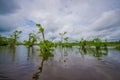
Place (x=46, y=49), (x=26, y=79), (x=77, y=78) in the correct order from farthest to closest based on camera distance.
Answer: (x=46, y=49) < (x=77, y=78) < (x=26, y=79)

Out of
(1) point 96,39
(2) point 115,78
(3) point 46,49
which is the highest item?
(1) point 96,39

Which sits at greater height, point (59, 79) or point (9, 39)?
point (9, 39)

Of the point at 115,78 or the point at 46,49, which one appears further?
the point at 46,49

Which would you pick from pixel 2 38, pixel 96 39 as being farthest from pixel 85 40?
pixel 2 38

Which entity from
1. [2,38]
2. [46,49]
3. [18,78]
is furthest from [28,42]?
[18,78]

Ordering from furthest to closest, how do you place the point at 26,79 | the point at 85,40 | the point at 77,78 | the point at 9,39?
the point at 9,39 → the point at 85,40 → the point at 77,78 → the point at 26,79

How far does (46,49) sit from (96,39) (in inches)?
986

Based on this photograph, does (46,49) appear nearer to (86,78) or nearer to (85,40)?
(86,78)

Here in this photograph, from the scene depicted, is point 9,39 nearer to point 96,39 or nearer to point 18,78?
point 96,39

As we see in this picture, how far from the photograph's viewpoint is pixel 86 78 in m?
7.61

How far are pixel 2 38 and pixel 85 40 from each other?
2173 inches

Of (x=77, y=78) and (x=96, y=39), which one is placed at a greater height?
(x=96, y=39)

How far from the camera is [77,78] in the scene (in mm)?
7570

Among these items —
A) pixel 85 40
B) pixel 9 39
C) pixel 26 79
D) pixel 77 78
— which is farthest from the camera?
pixel 9 39
